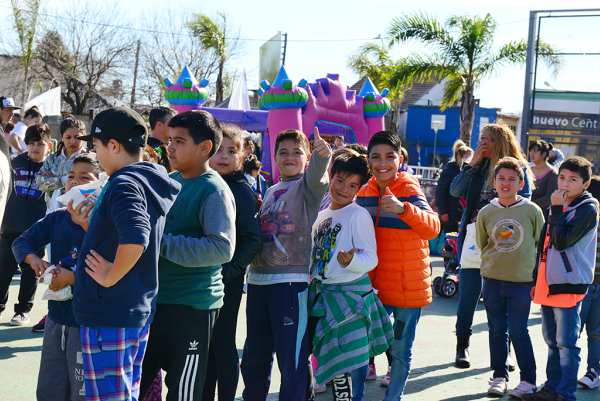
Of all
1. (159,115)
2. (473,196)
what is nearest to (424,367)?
(473,196)

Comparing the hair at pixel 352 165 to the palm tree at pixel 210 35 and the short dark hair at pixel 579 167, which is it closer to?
the short dark hair at pixel 579 167

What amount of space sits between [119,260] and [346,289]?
178 cm

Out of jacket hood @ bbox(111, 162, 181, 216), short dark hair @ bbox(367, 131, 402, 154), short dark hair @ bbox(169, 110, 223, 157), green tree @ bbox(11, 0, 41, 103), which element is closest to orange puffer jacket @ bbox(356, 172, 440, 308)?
short dark hair @ bbox(367, 131, 402, 154)

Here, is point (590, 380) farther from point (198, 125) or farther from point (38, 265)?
point (38, 265)

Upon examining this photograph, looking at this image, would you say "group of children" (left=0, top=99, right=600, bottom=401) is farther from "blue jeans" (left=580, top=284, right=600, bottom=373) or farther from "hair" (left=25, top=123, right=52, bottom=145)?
"hair" (left=25, top=123, right=52, bottom=145)

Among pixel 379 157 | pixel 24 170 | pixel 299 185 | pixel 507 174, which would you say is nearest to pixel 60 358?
pixel 299 185

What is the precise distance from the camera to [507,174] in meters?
5.55

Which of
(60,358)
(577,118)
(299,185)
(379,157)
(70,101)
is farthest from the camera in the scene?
(70,101)

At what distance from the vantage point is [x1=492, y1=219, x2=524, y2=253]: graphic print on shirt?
18.3ft

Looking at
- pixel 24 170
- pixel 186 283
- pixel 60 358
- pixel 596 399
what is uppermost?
pixel 24 170

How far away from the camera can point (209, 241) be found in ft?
11.9

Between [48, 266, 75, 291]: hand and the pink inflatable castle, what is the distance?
9.28 meters

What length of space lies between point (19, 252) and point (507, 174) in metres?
3.42

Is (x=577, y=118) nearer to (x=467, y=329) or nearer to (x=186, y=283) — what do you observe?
(x=467, y=329)
